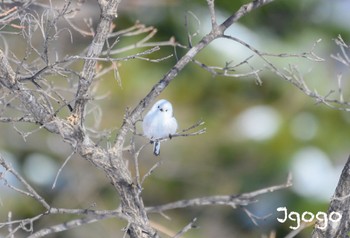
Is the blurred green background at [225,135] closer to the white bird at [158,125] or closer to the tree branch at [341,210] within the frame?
the white bird at [158,125]

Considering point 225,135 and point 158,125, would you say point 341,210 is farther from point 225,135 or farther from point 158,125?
point 225,135

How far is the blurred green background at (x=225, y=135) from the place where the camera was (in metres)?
11.0

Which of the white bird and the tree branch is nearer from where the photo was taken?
the tree branch

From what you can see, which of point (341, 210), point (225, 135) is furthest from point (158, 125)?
point (225, 135)

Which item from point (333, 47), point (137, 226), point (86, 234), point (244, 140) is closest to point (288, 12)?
point (333, 47)

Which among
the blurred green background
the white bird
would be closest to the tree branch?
the white bird

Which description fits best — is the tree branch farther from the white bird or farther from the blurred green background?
the blurred green background

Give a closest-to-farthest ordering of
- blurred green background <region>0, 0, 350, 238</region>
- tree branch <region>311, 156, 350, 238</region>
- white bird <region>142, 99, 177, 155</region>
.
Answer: tree branch <region>311, 156, 350, 238</region>, white bird <region>142, 99, 177, 155</region>, blurred green background <region>0, 0, 350, 238</region>

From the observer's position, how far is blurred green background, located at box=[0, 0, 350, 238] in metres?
11.0

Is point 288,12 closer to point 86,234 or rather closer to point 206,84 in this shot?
point 206,84

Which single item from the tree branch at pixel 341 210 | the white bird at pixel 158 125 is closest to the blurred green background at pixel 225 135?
the white bird at pixel 158 125

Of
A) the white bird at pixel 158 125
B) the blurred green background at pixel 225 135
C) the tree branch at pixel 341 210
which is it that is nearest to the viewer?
the tree branch at pixel 341 210

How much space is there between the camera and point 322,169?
1178 centimetres

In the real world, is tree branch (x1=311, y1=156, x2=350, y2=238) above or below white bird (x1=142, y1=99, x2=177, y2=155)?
below
